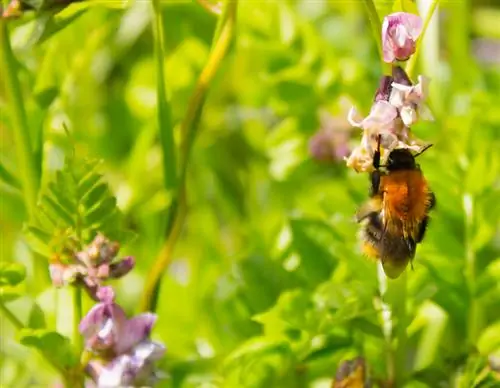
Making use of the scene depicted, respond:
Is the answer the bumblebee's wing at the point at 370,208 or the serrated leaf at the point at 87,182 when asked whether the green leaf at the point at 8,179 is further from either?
the bumblebee's wing at the point at 370,208

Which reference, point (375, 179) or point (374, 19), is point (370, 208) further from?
point (374, 19)

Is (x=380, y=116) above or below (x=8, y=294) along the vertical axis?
above

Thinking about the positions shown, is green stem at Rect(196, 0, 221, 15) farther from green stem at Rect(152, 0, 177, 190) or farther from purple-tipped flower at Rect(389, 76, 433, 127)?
purple-tipped flower at Rect(389, 76, 433, 127)

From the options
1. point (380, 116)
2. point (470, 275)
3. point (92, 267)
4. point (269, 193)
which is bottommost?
point (269, 193)

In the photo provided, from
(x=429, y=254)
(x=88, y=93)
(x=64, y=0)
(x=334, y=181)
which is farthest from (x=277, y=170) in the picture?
(x=64, y=0)

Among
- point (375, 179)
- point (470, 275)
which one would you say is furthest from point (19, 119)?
point (470, 275)

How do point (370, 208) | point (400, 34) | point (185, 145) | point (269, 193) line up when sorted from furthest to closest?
point (269, 193), point (185, 145), point (370, 208), point (400, 34)

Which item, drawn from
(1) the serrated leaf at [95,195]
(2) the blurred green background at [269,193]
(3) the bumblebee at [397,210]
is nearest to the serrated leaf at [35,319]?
(2) the blurred green background at [269,193]
